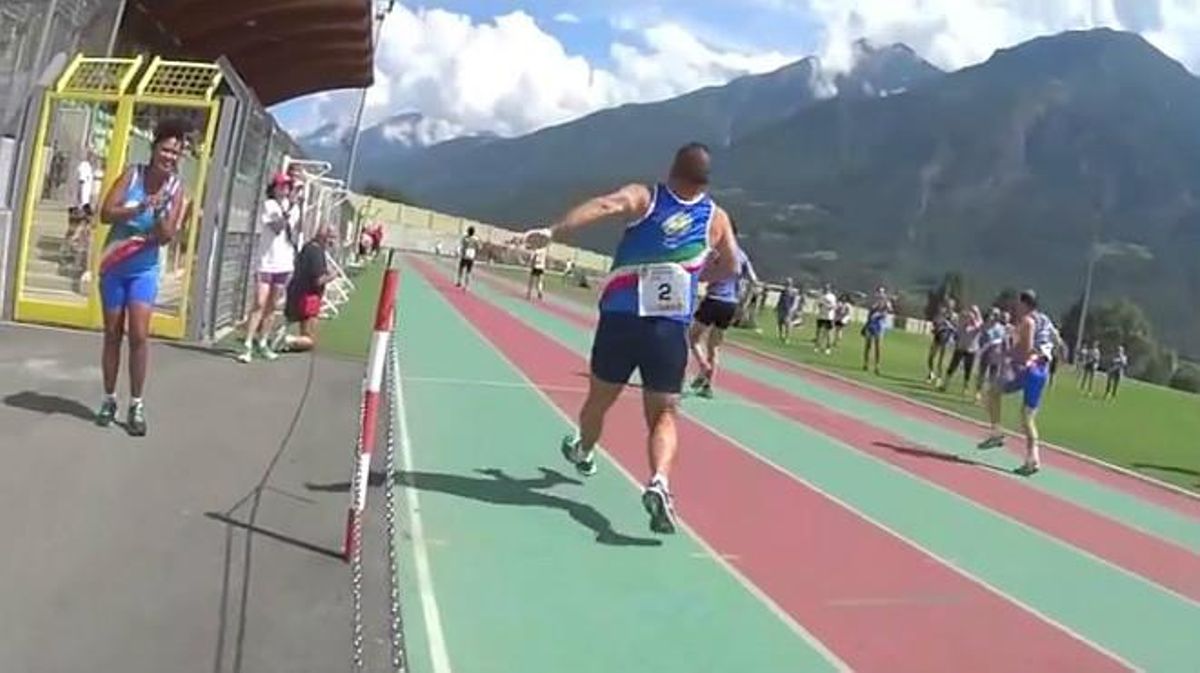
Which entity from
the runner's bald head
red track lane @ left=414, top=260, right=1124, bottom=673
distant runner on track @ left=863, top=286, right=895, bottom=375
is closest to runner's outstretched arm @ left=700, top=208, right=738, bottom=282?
the runner's bald head

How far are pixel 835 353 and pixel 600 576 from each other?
29761 millimetres

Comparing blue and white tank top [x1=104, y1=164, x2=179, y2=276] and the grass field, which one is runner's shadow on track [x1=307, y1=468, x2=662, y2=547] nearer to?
blue and white tank top [x1=104, y1=164, x2=179, y2=276]

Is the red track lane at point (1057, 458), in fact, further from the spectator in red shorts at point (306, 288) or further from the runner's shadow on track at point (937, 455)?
the spectator in red shorts at point (306, 288)

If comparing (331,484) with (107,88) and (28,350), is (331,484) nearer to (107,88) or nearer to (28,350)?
(28,350)

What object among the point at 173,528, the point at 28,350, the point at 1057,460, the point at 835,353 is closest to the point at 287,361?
the point at 28,350

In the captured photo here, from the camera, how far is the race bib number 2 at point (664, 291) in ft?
27.2

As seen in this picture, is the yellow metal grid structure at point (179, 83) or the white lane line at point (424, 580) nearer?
the white lane line at point (424, 580)

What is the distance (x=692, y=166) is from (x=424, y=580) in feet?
9.30

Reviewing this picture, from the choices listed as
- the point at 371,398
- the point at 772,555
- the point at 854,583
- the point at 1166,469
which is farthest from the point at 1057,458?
the point at 371,398

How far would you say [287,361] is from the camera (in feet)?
48.6

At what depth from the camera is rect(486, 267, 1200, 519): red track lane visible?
15.2 metres

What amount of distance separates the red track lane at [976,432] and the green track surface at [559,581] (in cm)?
707

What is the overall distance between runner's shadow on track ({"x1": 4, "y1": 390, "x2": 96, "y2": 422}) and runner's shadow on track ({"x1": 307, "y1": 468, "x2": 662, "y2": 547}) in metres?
2.06

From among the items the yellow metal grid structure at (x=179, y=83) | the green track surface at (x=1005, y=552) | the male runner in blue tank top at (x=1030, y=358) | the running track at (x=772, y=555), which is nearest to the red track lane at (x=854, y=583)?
the running track at (x=772, y=555)
